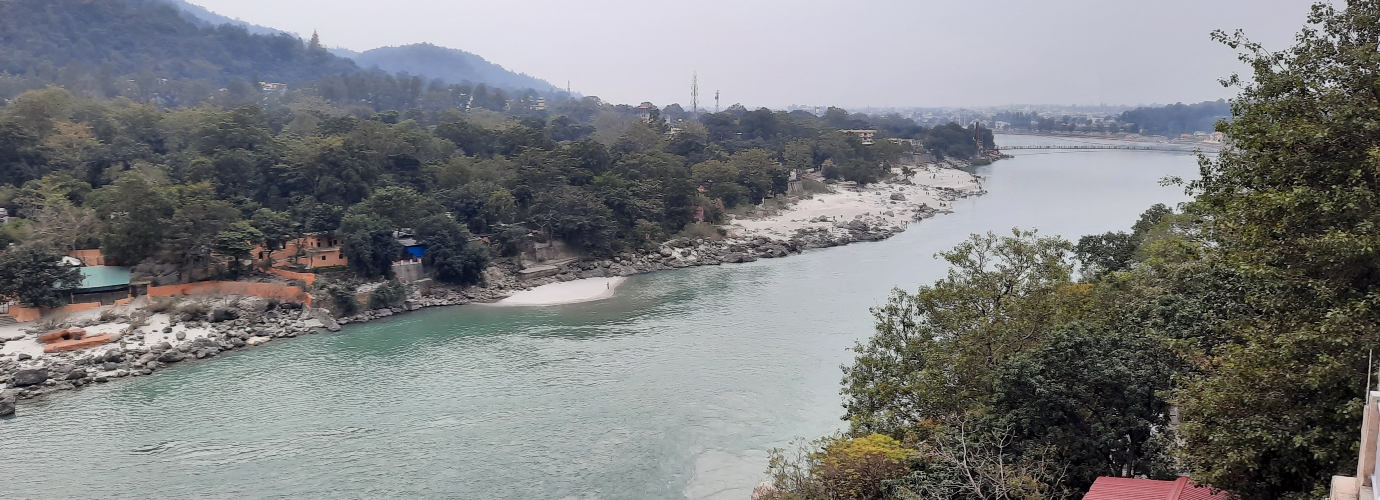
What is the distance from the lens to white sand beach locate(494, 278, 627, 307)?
20.5 metres

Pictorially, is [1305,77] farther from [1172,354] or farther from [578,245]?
[578,245]

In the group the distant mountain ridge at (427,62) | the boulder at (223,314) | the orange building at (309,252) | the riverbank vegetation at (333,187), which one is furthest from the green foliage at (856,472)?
the distant mountain ridge at (427,62)

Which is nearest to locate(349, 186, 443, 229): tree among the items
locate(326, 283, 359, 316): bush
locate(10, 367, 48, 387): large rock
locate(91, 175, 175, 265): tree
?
locate(326, 283, 359, 316): bush

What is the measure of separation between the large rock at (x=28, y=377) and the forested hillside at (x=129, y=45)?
4580cm

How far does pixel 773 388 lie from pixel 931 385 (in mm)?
4875

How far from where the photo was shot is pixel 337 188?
75.1ft

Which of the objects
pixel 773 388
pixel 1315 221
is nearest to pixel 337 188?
pixel 773 388

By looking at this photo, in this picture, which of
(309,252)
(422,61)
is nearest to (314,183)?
(309,252)

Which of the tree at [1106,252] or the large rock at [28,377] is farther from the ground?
the tree at [1106,252]

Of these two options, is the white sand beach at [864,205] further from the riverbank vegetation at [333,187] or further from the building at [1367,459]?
the building at [1367,459]

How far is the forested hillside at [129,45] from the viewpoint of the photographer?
56812 mm

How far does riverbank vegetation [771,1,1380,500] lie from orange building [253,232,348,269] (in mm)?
13809

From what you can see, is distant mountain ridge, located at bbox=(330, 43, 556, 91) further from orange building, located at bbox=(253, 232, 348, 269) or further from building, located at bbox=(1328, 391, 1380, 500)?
building, located at bbox=(1328, 391, 1380, 500)

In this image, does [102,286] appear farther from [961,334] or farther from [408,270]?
[961,334]
